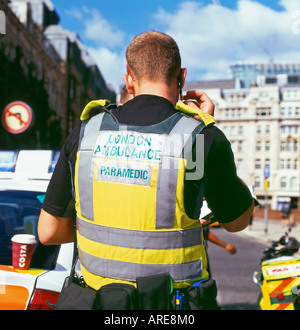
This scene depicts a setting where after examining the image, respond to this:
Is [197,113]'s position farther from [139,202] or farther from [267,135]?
[267,135]

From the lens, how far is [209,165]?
→ 5.60 feet

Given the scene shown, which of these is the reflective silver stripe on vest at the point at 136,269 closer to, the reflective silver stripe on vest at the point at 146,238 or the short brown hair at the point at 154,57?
the reflective silver stripe on vest at the point at 146,238

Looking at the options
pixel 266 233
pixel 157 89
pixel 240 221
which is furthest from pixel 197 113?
pixel 266 233

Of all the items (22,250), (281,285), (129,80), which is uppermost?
(129,80)

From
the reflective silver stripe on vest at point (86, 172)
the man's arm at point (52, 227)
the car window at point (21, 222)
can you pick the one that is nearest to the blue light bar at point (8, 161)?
the car window at point (21, 222)

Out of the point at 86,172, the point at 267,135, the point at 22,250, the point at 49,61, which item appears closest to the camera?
the point at 86,172

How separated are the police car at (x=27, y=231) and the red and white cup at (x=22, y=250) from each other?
0.04 meters

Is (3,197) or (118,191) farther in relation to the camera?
(3,197)

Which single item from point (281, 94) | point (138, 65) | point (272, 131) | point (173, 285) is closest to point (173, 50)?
point (138, 65)

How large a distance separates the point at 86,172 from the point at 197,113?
509 mm

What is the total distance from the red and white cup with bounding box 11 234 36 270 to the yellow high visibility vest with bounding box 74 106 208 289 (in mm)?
610

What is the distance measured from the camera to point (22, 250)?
2361mm
